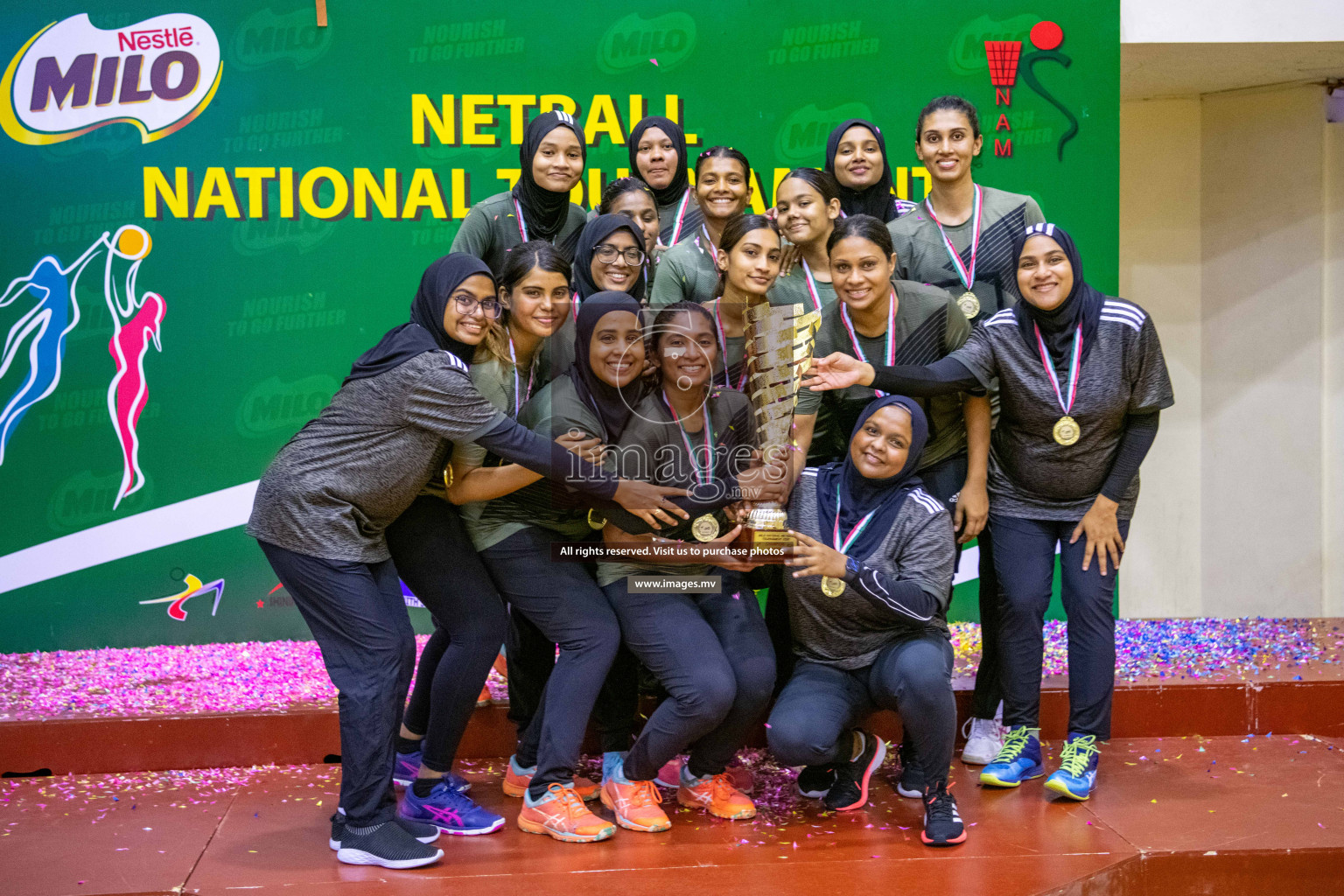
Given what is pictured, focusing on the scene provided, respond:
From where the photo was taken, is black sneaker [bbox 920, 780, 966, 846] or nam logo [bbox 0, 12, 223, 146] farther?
nam logo [bbox 0, 12, 223, 146]

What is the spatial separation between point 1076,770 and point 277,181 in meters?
3.67

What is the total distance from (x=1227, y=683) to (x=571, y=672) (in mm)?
2209

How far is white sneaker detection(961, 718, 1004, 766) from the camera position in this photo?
11.3ft

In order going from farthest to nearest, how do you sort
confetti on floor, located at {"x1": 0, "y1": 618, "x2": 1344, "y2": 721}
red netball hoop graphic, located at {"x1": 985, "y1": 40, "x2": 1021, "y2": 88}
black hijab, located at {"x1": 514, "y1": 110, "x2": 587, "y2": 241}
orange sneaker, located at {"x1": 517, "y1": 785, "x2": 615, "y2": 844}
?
red netball hoop graphic, located at {"x1": 985, "y1": 40, "x2": 1021, "y2": 88} → confetti on floor, located at {"x1": 0, "y1": 618, "x2": 1344, "y2": 721} → black hijab, located at {"x1": 514, "y1": 110, "x2": 587, "y2": 241} → orange sneaker, located at {"x1": 517, "y1": 785, "x2": 615, "y2": 844}

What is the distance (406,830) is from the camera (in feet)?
9.39

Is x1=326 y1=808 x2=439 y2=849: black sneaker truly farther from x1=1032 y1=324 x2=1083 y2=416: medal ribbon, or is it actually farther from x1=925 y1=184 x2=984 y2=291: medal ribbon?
x1=925 y1=184 x2=984 y2=291: medal ribbon

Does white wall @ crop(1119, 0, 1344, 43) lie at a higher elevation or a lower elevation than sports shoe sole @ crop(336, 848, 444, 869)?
higher

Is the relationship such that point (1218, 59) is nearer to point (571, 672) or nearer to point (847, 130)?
point (847, 130)

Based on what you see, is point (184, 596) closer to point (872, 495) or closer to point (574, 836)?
point (574, 836)

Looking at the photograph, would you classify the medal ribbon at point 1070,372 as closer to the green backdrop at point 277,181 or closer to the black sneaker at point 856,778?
the black sneaker at point 856,778

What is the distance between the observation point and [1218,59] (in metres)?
5.28

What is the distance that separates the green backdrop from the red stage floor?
1.57 metres

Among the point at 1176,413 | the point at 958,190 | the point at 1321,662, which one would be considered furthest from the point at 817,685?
the point at 1176,413

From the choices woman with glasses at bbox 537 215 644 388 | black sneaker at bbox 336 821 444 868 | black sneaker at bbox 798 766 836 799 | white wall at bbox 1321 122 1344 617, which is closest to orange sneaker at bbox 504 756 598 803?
black sneaker at bbox 336 821 444 868
